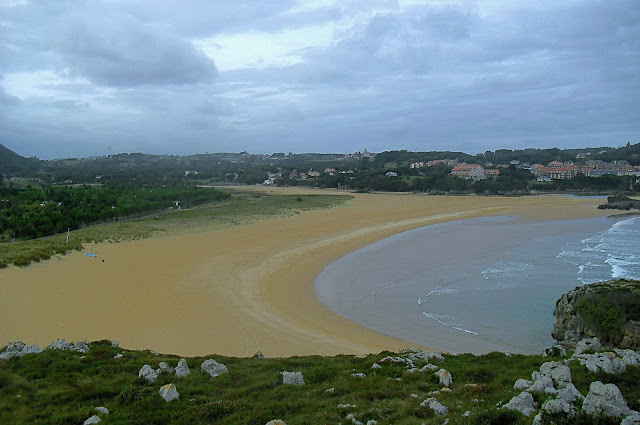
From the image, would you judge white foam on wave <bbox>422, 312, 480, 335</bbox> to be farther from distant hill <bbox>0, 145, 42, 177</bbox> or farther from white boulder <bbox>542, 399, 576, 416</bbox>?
distant hill <bbox>0, 145, 42, 177</bbox>

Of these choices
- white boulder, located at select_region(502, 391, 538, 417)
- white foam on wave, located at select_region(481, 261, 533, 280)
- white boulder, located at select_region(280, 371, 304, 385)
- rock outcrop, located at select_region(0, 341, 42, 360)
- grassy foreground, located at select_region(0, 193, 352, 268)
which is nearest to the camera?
white boulder, located at select_region(502, 391, 538, 417)

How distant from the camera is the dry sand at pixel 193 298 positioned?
1137cm

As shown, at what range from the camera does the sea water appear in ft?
39.7

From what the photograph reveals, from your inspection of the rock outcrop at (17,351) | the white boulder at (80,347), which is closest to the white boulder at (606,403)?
the white boulder at (80,347)

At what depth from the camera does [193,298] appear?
15023mm

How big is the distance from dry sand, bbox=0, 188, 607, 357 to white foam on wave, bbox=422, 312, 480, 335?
1978 millimetres

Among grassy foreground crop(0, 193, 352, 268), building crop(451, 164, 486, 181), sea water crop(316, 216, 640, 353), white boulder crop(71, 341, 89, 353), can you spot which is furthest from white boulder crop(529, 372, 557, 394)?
building crop(451, 164, 486, 181)

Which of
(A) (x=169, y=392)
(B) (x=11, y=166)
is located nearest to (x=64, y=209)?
(A) (x=169, y=392)

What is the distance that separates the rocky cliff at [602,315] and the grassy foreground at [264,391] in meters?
3.37

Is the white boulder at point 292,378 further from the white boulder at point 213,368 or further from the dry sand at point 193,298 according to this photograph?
the dry sand at point 193,298

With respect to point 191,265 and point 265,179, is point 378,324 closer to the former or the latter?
point 191,265

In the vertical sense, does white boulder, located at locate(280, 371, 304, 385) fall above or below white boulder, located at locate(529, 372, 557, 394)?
below

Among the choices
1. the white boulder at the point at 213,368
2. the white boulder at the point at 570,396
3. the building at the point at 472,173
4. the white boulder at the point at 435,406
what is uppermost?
the building at the point at 472,173

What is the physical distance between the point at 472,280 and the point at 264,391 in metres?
12.8
